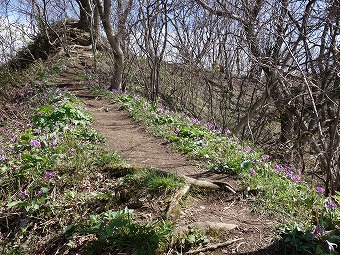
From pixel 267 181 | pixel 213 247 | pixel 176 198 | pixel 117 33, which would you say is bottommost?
pixel 213 247

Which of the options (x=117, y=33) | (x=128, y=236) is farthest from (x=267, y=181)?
(x=117, y=33)

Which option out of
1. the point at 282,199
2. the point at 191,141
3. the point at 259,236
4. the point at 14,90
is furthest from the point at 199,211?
the point at 14,90

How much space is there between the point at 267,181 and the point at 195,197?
0.88m

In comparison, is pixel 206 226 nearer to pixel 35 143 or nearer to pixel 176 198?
pixel 176 198

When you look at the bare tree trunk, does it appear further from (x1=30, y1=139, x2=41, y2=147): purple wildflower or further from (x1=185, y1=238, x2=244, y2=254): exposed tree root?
(x1=185, y1=238, x2=244, y2=254): exposed tree root

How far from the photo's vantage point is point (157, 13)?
10109mm

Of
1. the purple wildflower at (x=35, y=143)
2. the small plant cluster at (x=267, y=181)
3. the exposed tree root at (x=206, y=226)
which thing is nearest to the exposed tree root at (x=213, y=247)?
the exposed tree root at (x=206, y=226)

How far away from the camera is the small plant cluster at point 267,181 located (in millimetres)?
2486

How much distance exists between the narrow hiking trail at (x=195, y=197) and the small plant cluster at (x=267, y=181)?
6.0 inches

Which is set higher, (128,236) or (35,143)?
(35,143)

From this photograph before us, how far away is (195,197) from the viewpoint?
129 inches

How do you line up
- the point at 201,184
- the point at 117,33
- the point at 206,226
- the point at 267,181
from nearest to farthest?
the point at 206,226
the point at 201,184
the point at 267,181
the point at 117,33

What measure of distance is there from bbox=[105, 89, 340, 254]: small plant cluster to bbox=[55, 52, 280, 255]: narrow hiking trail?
15 cm

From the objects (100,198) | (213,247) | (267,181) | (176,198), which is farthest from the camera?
(267,181)
